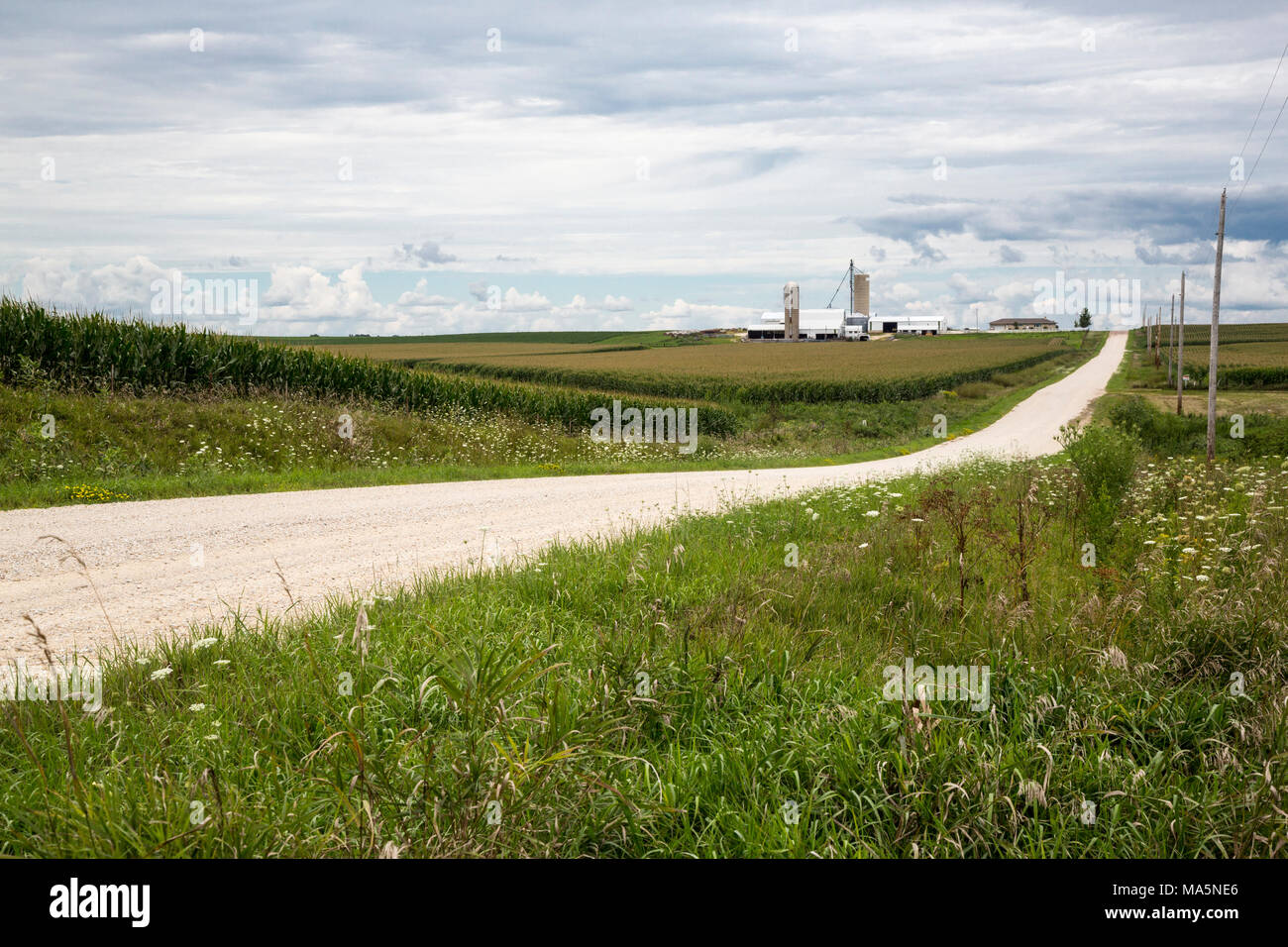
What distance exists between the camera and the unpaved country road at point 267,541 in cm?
715

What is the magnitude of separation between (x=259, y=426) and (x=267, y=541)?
9.89 m

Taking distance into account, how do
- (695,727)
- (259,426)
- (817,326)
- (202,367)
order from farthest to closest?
1. (817,326)
2. (202,367)
3. (259,426)
4. (695,727)

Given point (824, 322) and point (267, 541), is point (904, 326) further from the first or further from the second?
point (267, 541)

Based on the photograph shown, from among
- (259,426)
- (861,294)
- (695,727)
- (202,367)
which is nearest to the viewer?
(695,727)

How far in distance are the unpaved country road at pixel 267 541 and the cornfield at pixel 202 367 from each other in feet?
31.1

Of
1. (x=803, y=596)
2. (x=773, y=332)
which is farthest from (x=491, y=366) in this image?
(x=773, y=332)

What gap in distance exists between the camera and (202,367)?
21.6 meters

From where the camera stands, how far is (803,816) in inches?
136

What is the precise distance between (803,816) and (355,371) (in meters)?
24.3

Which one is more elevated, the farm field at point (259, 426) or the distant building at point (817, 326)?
the distant building at point (817, 326)

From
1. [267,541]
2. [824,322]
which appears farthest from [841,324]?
[267,541]

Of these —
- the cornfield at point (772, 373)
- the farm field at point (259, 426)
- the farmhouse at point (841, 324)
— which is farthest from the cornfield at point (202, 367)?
the farmhouse at point (841, 324)

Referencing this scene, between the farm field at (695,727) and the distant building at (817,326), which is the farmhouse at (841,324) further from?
the farm field at (695,727)

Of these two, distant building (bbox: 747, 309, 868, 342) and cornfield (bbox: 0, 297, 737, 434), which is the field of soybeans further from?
distant building (bbox: 747, 309, 868, 342)
